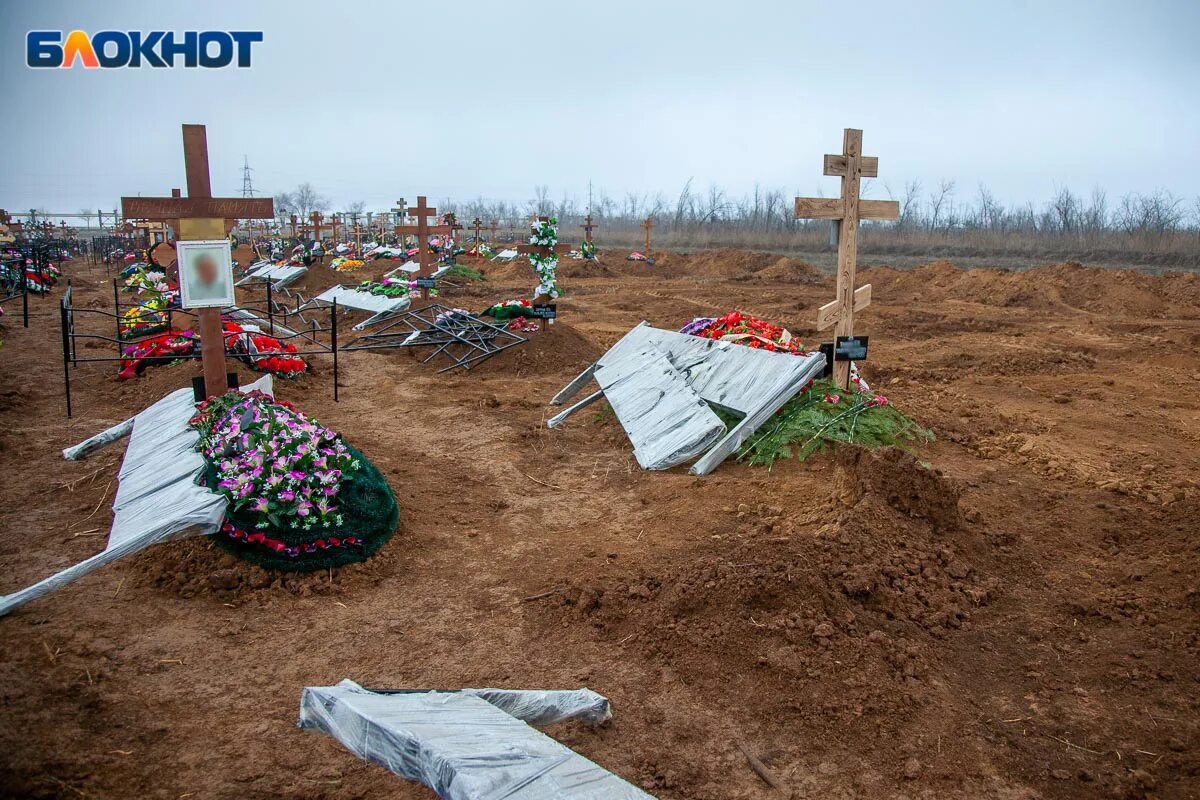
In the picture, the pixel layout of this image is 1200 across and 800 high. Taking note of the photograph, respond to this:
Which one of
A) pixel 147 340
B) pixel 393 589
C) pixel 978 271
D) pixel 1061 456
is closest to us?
pixel 393 589

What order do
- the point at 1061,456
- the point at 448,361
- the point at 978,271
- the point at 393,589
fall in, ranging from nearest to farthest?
1. the point at 393,589
2. the point at 1061,456
3. the point at 448,361
4. the point at 978,271

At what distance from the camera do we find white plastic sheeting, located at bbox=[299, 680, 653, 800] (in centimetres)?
244

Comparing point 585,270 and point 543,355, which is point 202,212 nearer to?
point 543,355

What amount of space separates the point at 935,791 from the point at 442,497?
4.59 m

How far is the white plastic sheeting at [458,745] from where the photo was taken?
7.99 feet

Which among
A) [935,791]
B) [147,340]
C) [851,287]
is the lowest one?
[935,791]

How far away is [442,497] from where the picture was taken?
6832 mm

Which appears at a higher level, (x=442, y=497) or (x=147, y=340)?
(x=147, y=340)

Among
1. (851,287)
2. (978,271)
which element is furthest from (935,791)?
(978,271)

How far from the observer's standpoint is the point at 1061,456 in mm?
7590

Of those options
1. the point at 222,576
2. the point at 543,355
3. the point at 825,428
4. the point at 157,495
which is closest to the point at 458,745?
the point at 222,576

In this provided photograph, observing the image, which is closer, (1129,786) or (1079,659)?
(1129,786)

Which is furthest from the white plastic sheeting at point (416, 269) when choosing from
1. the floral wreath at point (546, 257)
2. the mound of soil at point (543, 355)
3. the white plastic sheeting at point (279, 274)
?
the mound of soil at point (543, 355)

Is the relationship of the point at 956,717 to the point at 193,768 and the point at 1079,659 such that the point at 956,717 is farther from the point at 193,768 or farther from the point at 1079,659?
the point at 193,768
